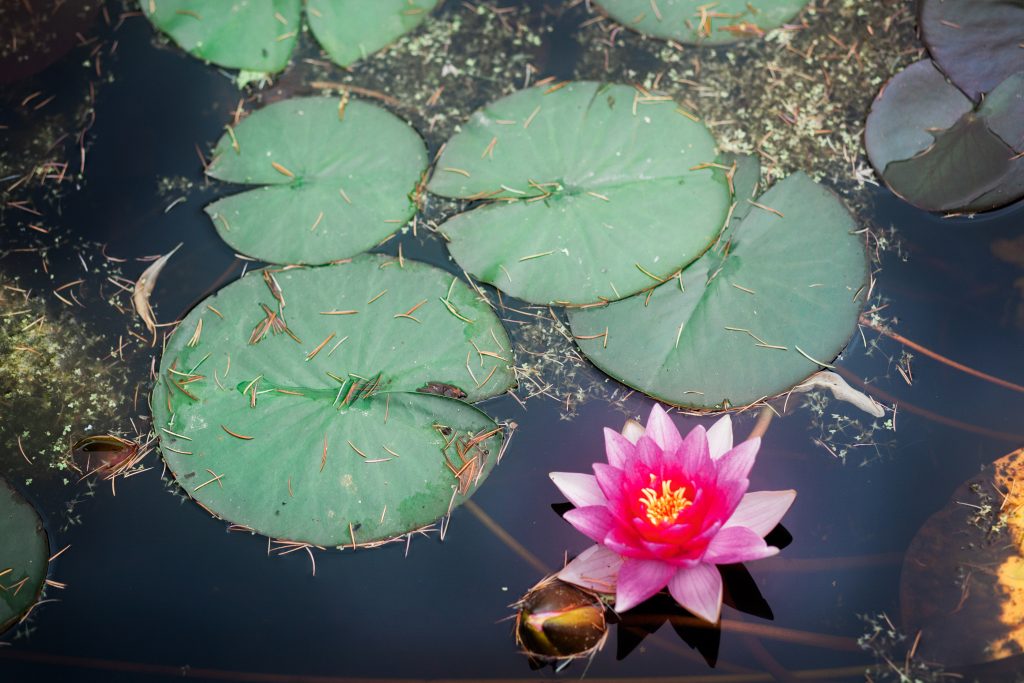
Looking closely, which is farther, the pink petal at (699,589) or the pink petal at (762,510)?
the pink petal at (762,510)

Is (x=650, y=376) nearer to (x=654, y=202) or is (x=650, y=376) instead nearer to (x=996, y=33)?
(x=654, y=202)

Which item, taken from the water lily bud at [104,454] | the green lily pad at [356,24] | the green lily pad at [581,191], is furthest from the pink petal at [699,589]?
Result: the green lily pad at [356,24]

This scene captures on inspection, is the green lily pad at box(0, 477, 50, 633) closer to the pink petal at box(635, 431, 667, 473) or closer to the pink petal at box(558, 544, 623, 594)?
the pink petal at box(558, 544, 623, 594)

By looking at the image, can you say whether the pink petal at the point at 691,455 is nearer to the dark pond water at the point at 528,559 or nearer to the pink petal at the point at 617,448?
the pink petal at the point at 617,448

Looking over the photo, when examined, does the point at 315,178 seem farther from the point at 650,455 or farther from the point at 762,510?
the point at 762,510

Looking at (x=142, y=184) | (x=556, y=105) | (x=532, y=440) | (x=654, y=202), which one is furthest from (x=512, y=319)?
(x=142, y=184)

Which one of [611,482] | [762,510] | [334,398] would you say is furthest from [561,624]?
[334,398]
